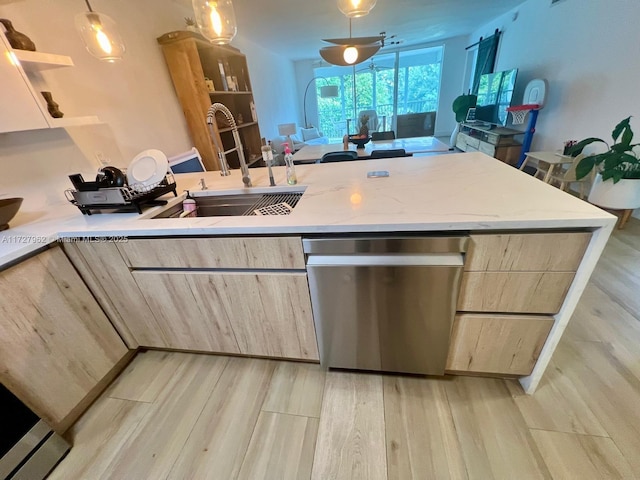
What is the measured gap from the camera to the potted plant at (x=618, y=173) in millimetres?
2197

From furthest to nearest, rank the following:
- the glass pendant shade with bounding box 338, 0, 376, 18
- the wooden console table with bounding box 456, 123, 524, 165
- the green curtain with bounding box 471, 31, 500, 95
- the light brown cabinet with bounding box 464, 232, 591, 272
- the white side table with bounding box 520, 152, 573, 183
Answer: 1. the green curtain with bounding box 471, 31, 500, 95
2. the wooden console table with bounding box 456, 123, 524, 165
3. the white side table with bounding box 520, 152, 573, 183
4. the glass pendant shade with bounding box 338, 0, 376, 18
5. the light brown cabinet with bounding box 464, 232, 591, 272

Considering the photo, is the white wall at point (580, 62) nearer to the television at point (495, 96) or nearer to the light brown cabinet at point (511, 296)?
the television at point (495, 96)

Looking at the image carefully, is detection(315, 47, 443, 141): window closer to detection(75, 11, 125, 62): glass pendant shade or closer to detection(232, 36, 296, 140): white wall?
detection(232, 36, 296, 140): white wall

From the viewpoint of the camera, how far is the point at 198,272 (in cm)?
117

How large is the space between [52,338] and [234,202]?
1.00 m

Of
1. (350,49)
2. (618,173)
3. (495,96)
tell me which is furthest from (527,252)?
(495,96)

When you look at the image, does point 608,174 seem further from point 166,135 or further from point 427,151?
point 166,135

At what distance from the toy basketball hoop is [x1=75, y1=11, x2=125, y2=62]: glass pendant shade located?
4839 mm

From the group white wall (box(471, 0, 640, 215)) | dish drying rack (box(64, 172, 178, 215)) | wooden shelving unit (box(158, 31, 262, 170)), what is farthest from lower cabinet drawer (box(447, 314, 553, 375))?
A: white wall (box(471, 0, 640, 215))

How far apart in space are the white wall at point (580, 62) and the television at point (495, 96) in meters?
0.30

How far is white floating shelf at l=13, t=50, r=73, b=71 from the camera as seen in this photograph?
1233 mm

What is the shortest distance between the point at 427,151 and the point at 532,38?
291cm

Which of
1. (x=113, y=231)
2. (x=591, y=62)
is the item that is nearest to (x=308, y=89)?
(x=591, y=62)

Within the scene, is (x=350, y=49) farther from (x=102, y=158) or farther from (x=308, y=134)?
(x=308, y=134)
